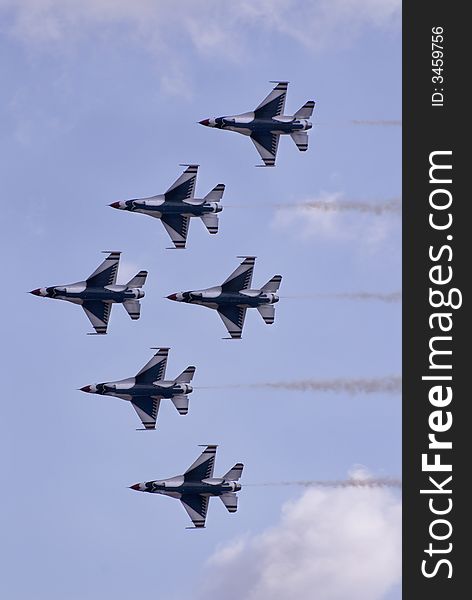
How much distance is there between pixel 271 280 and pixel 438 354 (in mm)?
37191

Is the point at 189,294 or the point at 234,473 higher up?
the point at 189,294

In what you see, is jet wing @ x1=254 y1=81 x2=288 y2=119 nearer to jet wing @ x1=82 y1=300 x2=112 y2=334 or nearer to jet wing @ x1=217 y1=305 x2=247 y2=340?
jet wing @ x1=217 y1=305 x2=247 y2=340

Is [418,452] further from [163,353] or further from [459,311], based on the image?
[163,353]

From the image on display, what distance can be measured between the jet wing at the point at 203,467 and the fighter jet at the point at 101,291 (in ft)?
54.1

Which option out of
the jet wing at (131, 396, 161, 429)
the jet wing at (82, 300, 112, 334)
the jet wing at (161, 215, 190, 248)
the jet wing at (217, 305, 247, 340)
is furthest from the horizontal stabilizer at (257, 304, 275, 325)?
the jet wing at (82, 300, 112, 334)

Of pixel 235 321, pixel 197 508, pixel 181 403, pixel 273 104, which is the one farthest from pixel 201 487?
pixel 273 104

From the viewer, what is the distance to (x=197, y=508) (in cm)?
17525

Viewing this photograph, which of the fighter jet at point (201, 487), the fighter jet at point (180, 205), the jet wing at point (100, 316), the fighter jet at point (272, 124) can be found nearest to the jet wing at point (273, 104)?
the fighter jet at point (272, 124)

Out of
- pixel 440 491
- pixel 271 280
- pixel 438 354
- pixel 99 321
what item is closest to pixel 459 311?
pixel 438 354

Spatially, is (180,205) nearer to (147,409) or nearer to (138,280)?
(138,280)

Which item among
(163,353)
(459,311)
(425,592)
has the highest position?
(163,353)

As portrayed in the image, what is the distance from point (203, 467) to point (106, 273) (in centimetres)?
2252

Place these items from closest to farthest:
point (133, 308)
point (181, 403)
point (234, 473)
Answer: point (234, 473)
point (133, 308)
point (181, 403)

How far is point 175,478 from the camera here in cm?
17762
